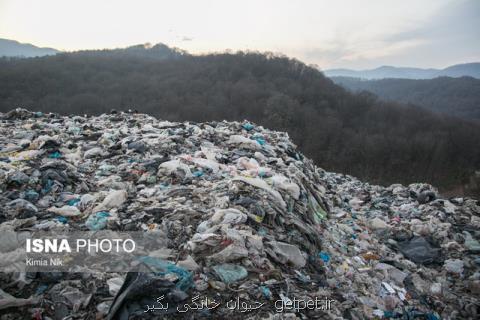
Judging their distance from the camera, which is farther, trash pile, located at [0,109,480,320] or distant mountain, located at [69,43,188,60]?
distant mountain, located at [69,43,188,60]

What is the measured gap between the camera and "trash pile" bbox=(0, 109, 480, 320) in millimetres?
1881

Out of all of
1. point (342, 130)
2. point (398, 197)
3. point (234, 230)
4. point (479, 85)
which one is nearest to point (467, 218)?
point (398, 197)

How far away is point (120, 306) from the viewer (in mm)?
1674

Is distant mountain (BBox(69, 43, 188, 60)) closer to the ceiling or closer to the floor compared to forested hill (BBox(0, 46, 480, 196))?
closer to the ceiling

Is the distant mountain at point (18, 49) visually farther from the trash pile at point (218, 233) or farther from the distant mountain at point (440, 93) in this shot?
the trash pile at point (218, 233)

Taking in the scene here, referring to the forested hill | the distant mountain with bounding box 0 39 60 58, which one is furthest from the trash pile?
the distant mountain with bounding box 0 39 60 58

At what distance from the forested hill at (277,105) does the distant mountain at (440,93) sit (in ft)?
26.5

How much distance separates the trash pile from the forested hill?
51.3ft

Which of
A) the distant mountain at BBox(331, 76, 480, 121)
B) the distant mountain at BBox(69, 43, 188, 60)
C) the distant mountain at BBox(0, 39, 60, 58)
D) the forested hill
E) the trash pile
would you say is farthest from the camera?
the distant mountain at BBox(0, 39, 60, 58)

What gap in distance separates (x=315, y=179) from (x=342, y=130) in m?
20.7

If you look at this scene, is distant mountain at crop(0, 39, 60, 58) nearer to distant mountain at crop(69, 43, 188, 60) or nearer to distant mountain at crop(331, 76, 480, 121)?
distant mountain at crop(69, 43, 188, 60)

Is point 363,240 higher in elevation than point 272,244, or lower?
lower

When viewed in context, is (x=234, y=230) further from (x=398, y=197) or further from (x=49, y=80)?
(x=49, y=80)

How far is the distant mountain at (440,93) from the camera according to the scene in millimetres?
38562
